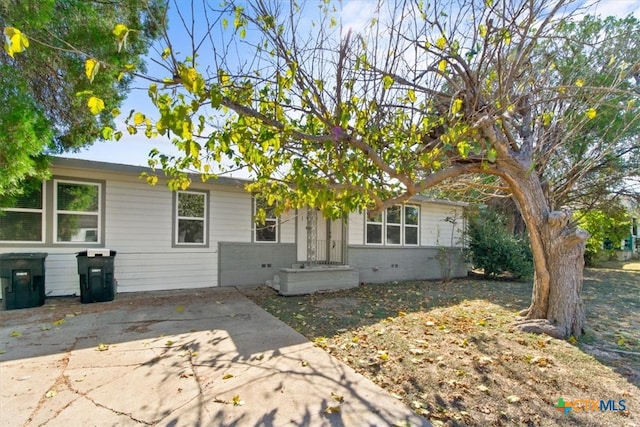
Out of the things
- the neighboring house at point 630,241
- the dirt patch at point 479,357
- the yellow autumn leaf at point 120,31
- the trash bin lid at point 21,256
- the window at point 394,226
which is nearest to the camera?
the yellow autumn leaf at point 120,31

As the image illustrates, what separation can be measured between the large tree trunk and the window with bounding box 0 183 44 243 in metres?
9.05

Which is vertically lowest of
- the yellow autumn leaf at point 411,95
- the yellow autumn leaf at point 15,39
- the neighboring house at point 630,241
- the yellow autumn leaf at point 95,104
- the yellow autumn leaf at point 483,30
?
the neighboring house at point 630,241

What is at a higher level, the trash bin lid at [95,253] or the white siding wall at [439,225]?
the white siding wall at [439,225]

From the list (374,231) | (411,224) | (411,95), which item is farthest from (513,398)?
(411,224)

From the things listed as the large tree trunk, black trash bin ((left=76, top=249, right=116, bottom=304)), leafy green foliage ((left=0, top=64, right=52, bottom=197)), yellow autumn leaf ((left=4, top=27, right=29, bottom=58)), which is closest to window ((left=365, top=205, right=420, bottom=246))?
the large tree trunk

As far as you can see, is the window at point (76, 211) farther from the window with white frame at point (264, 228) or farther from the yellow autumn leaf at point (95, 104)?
the yellow autumn leaf at point (95, 104)

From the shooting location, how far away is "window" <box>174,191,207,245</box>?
8.57 metres

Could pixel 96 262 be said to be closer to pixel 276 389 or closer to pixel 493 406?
pixel 276 389

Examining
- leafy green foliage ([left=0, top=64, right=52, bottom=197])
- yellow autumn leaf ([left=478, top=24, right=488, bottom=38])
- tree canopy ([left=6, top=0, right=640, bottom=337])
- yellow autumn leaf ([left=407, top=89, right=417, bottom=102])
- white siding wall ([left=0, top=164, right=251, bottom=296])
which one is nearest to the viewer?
tree canopy ([left=6, top=0, right=640, bottom=337])

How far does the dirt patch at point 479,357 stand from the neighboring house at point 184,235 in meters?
1.90

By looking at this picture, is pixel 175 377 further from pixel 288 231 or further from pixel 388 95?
pixel 288 231

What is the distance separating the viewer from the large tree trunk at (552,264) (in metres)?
4.75

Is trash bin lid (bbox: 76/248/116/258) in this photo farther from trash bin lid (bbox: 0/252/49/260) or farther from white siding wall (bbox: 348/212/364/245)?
white siding wall (bbox: 348/212/364/245)

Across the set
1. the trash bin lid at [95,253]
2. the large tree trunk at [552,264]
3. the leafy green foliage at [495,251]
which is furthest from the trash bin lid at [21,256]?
the leafy green foliage at [495,251]
